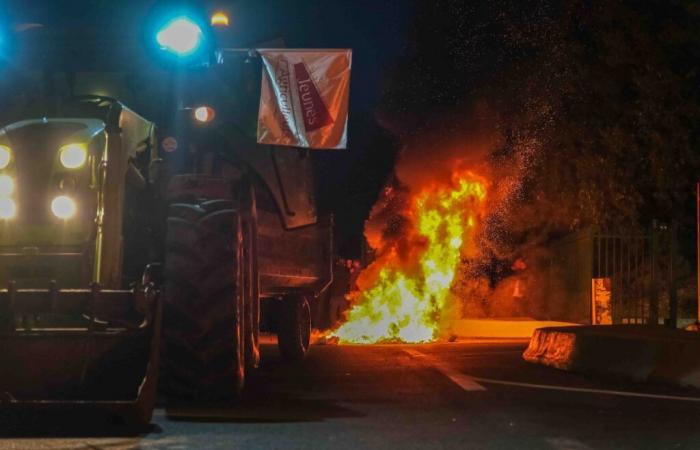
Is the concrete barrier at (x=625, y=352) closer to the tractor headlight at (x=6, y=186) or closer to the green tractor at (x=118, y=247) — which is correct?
the green tractor at (x=118, y=247)

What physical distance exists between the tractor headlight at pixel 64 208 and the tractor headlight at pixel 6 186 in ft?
1.22

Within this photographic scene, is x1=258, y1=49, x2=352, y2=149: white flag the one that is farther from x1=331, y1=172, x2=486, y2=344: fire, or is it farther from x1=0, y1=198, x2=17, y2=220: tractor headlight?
x1=331, y1=172, x2=486, y2=344: fire

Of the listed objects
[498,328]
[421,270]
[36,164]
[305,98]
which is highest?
[305,98]

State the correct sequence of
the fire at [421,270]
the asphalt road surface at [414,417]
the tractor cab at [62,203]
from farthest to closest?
the fire at [421,270] < the tractor cab at [62,203] < the asphalt road surface at [414,417]

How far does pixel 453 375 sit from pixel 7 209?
216 inches

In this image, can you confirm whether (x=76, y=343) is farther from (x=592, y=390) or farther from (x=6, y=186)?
(x=592, y=390)

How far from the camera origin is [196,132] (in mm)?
8883

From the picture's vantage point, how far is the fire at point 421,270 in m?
18.5

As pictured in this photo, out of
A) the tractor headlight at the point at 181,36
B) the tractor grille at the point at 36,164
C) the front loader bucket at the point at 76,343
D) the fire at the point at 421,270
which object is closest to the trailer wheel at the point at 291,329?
the fire at the point at 421,270

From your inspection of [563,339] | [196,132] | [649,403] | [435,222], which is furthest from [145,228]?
[435,222]

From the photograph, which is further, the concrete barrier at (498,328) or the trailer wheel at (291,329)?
the concrete barrier at (498,328)

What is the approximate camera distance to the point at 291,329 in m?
12.9

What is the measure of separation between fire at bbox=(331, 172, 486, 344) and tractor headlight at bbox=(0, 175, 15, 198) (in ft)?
37.2

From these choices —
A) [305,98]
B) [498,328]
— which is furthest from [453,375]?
[498,328]
